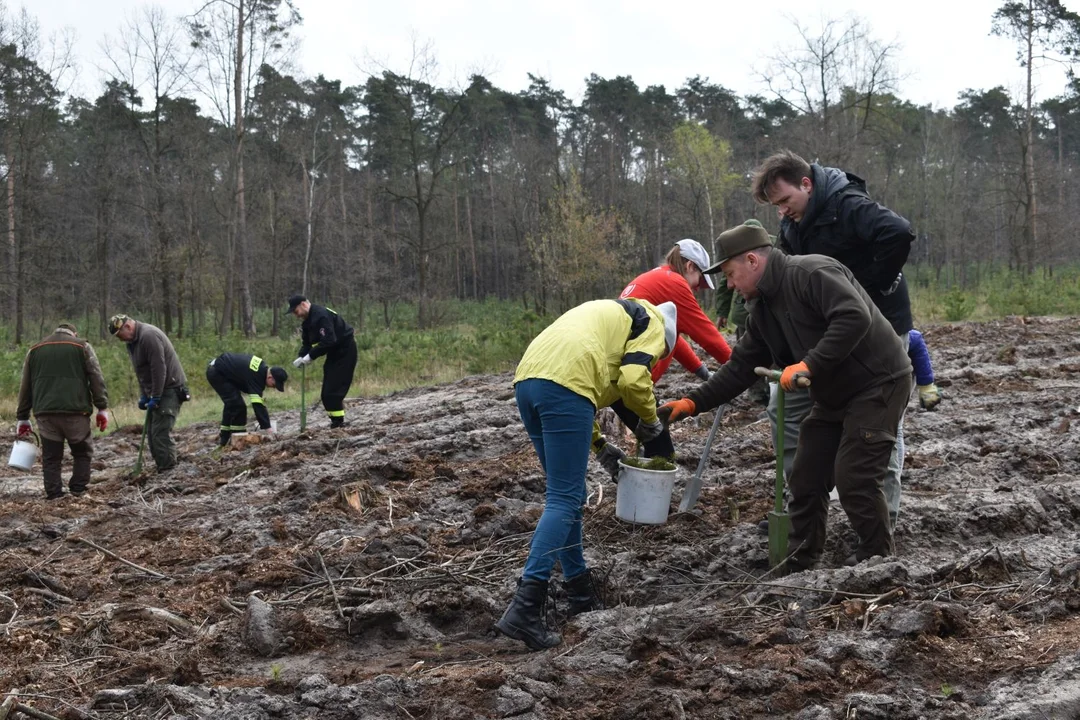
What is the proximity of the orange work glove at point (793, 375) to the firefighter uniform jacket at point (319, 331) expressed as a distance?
292 inches

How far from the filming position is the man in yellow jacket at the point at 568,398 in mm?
4035

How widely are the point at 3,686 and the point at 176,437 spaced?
32.2 ft

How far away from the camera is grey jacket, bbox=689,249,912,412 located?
13.1 feet

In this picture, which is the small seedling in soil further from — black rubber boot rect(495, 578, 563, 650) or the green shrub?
the green shrub

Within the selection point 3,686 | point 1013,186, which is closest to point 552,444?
point 3,686

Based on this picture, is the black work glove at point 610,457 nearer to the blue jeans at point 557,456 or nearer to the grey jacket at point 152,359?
the blue jeans at point 557,456

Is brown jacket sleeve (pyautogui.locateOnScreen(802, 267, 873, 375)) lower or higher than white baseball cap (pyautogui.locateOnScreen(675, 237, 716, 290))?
lower

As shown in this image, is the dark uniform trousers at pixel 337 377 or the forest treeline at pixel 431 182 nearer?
the dark uniform trousers at pixel 337 377

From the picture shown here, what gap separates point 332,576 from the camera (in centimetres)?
525

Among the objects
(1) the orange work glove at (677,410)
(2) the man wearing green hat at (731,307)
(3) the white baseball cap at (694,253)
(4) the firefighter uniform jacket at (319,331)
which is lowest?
(1) the orange work glove at (677,410)

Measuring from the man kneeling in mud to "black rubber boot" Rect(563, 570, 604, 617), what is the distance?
91 centimetres

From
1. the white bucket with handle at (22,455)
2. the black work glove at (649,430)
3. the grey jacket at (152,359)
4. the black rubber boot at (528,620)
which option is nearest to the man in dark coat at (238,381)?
the grey jacket at (152,359)

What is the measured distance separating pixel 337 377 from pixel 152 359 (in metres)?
2.20

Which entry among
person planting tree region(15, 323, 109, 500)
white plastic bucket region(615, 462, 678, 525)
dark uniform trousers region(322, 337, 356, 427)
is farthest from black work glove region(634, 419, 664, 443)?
dark uniform trousers region(322, 337, 356, 427)
